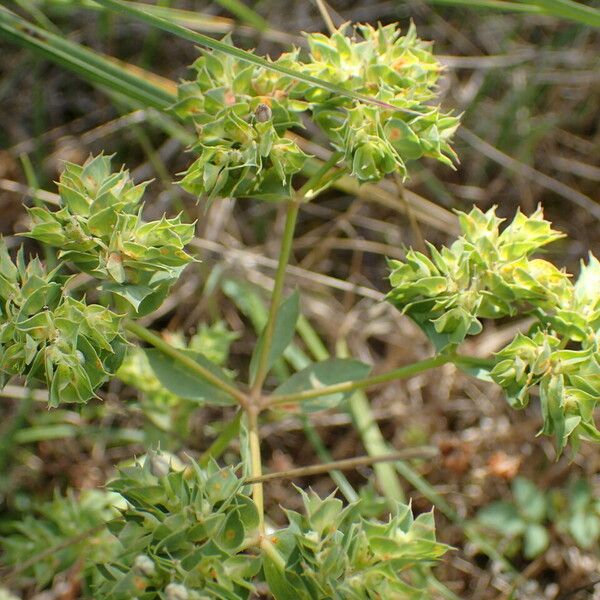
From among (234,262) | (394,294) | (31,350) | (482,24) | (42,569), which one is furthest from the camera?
(482,24)

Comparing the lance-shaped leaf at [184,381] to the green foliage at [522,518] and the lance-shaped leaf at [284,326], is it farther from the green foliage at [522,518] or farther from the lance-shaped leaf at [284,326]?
the green foliage at [522,518]

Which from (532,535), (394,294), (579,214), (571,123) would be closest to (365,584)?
(394,294)

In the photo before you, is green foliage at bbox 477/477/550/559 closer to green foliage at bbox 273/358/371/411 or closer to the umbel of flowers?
green foliage at bbox 273/358/371/411

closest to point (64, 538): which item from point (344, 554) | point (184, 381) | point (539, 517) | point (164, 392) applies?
point (164, 392)

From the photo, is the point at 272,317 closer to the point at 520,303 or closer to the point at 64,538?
the point at 520,303

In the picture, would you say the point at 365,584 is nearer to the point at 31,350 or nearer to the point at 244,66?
the point at 31,350

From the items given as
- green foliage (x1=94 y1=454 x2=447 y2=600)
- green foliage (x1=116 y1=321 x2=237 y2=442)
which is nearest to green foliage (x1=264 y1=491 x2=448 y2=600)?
green foliage (x1=94 y1=454 x2=447 y2=600)
